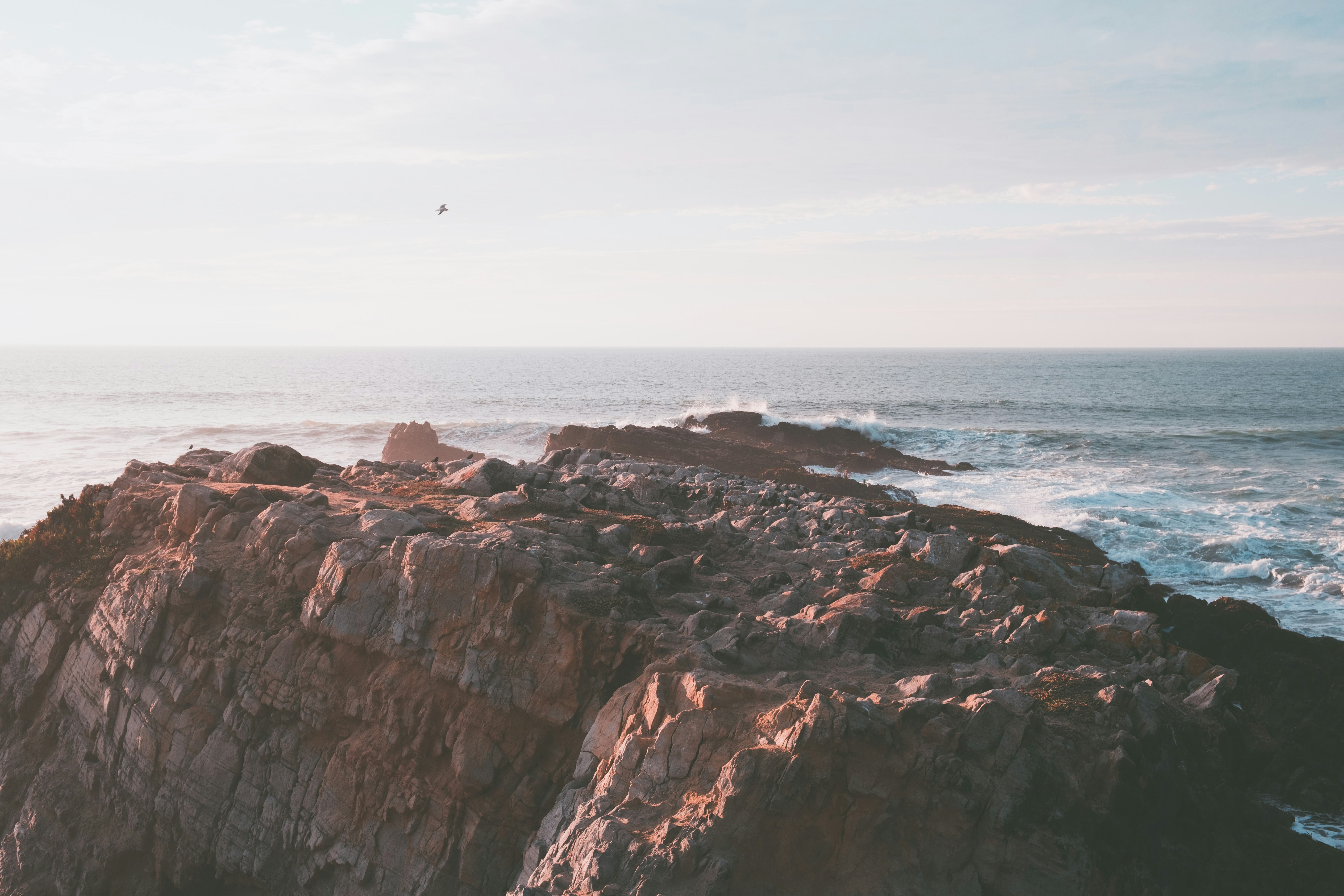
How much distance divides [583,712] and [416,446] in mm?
46740

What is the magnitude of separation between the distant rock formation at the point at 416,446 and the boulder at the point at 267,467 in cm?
3224

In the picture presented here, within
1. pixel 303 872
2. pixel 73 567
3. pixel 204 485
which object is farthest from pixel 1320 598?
pixel 73 567

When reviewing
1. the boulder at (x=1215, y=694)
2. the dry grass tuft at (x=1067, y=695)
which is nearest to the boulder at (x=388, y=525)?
the dry grass tuft at (x=1067, y=695)

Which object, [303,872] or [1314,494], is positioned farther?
[1314,494]

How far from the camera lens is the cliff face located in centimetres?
967

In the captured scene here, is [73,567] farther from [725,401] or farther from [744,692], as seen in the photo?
[725,401]

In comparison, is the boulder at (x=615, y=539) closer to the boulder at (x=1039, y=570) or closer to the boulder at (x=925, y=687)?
the boulder at (x=925, y=687)

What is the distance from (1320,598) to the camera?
89.2 feet

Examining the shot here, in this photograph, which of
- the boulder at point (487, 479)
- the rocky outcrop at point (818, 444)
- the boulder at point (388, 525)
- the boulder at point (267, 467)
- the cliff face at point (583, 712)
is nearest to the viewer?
the cliff face at point (583, 712)

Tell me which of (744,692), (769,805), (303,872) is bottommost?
(303,872)

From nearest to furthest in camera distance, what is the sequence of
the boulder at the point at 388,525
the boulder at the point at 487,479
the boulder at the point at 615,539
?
the boulder at the point at 388,525, the boulder at the point at 615,539, the boulder at the point at 487,479

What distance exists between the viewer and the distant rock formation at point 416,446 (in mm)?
55125

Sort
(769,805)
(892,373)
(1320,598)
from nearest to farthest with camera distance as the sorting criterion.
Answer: (769,805)
(1320,598)
(892,373)

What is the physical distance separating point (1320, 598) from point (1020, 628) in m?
21.1
